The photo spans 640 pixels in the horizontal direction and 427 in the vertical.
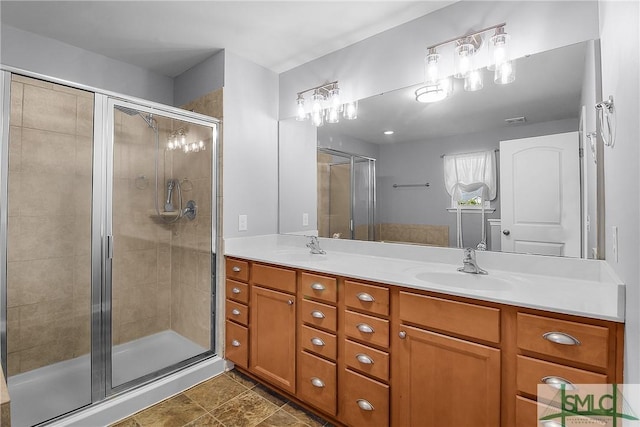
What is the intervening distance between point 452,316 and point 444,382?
29 centimetres

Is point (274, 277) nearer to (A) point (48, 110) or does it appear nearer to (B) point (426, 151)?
→ (B) point (426, 151)

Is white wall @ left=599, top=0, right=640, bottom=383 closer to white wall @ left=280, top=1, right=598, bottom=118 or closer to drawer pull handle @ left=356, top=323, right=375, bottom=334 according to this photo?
white wall @ left=280, top=1, right=598, bottom=118

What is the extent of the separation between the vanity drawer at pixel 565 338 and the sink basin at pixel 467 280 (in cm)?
37

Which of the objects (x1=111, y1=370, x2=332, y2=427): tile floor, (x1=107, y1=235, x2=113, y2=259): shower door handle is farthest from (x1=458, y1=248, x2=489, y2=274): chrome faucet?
(x1=107, y1=235, x2=113, y2=259): shower door handle

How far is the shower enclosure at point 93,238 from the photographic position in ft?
5.76

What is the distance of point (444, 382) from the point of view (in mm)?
1321

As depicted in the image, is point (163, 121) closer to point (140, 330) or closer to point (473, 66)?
point (140, 330)

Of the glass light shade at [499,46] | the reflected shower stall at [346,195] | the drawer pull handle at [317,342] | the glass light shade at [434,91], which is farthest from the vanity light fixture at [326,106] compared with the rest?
the drawer pull handle at [317,342]

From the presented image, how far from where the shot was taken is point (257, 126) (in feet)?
8.79

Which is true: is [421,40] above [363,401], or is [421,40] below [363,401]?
above

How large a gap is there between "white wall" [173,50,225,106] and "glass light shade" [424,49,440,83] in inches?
61.3

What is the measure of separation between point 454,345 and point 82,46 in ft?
10.7

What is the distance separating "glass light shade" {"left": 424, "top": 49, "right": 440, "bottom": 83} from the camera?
6.10ft

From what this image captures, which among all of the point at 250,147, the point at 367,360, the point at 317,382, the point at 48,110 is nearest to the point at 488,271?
the point at 367,360
